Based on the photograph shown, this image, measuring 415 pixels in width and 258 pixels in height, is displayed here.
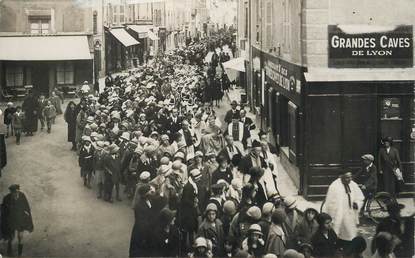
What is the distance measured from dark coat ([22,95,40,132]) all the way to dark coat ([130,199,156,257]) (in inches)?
96.3

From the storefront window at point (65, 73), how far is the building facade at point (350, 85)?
151 inches

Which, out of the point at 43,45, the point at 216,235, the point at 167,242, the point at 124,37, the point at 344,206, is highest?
the point at 124,37

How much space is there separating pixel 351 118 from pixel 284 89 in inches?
87.5

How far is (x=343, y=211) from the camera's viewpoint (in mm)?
6641

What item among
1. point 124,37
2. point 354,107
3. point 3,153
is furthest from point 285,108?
point 3,153

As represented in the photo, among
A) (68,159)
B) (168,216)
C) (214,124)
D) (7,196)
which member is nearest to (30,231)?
(7,196)

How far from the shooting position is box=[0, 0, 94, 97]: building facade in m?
7.54

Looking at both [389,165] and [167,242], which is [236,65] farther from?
[167,242]

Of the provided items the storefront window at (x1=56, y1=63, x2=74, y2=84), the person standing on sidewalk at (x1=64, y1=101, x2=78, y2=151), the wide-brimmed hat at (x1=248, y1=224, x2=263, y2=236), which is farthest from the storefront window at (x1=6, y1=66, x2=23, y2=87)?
the wide-brimmed hat at (x1=248, y1=224, x2=263, y2=236)

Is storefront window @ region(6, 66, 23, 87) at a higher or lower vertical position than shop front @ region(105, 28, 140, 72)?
lower

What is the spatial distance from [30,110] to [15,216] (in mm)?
1726

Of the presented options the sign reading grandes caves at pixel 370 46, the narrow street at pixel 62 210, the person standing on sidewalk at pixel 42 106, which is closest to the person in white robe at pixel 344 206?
the sign reading grandes caves at pixel 370 46

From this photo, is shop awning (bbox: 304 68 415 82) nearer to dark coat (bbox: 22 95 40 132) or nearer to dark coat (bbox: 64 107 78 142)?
dark coat (bbox: 64 107 78 142)

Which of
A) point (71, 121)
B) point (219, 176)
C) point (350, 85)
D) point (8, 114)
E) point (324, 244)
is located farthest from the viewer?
point (71, 121)
